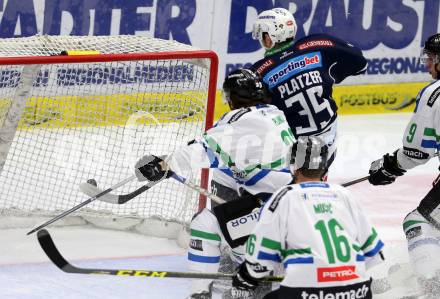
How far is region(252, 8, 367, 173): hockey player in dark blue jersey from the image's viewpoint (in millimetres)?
5820

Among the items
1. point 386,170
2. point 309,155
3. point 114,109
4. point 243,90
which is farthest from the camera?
point 114,109

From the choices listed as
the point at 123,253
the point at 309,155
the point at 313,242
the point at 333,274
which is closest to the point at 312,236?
the point at 313,242

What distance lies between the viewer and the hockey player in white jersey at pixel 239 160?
4816mm

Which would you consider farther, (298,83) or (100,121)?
(100,121)

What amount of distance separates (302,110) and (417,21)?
4.12 metres

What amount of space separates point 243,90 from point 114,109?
153 centimetres

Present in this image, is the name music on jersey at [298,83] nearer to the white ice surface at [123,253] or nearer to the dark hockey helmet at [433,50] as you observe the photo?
the dark hockey helmet at [433,50]

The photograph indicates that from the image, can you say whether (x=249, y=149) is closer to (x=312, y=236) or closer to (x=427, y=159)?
(x=427, y=159)

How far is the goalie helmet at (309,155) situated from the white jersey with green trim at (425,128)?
1075 mm

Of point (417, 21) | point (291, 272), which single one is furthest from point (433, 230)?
point (417, 21)

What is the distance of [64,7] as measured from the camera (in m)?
8.29

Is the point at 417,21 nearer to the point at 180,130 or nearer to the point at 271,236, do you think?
the point at 180,130

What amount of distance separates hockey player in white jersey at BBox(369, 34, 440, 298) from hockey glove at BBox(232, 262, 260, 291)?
128cm

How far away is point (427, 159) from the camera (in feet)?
17.1
